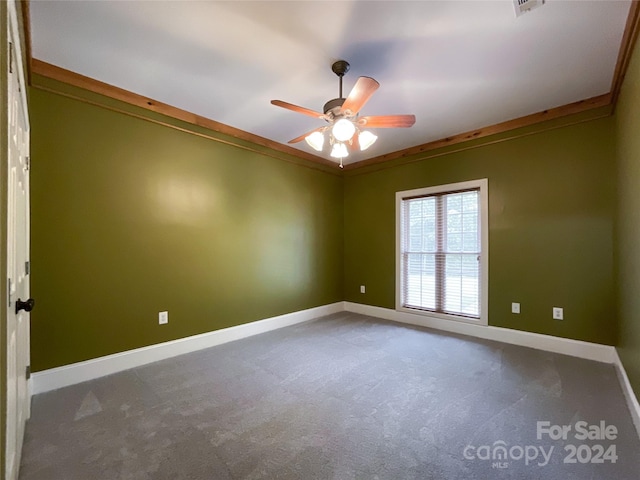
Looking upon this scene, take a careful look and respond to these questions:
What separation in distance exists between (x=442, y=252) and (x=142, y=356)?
3752 mm

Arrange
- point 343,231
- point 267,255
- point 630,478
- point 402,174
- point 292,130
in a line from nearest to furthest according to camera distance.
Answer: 1. point 630,478
2. point 292,130
3. point 267,255
4. point 402,174
5. point 343,231

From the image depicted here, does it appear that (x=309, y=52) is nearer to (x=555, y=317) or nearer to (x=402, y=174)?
(x=402, y=174)

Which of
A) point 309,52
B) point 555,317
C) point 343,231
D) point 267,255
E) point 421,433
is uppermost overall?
point 309,52

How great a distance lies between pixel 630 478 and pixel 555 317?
1.95m

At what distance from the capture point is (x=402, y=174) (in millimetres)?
4324

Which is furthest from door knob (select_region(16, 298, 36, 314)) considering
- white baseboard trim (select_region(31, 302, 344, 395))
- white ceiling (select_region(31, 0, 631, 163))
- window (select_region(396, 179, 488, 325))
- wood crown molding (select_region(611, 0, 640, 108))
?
window (select_region(396, 179, 488, 325))

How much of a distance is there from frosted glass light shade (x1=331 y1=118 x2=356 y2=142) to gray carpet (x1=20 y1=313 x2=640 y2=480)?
6.59ft

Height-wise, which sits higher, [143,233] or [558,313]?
[143,233]

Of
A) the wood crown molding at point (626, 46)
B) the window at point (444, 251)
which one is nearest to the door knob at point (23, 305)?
the wood crown molding at point (626, 46)

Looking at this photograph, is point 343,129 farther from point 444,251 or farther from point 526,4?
point 444,251

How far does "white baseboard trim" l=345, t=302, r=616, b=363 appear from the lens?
2799 mm

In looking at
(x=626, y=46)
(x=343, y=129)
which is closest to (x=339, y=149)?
(x=343, y=129)

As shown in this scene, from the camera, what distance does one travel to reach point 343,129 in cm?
214

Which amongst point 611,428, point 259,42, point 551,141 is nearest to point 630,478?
point 611,428
